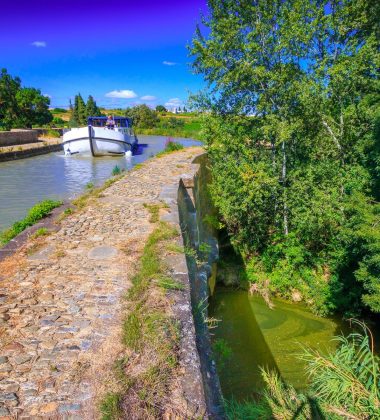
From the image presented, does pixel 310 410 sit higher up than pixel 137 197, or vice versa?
pixel 137 197

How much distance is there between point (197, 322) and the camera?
11.7ft

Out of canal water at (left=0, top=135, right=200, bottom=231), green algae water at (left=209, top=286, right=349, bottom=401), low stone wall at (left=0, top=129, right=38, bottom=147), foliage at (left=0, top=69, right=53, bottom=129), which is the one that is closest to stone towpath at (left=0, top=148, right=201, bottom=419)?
green algae water at (left=209, top=286, right=349, bottom=401)

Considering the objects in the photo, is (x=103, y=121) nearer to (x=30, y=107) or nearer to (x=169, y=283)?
(x=30, y=107)

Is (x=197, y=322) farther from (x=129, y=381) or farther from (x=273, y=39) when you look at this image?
(x=273, y=39)

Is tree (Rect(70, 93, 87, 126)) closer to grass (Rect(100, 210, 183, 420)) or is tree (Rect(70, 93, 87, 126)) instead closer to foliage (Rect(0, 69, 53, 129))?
foliage (Rect(0, 69, 53, 129))

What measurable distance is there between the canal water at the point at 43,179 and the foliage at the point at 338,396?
26.7 ft

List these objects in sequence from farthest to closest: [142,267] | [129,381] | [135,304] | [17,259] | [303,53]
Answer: [303,53]
[17,259]
[142,267]
[135,304]
[129,381]

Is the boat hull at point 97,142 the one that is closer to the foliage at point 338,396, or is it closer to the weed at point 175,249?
the weed at point 175,249

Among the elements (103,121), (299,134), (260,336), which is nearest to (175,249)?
(260,336)

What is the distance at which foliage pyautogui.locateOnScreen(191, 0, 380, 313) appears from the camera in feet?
25.1

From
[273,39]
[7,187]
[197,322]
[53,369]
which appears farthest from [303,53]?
[7,187]

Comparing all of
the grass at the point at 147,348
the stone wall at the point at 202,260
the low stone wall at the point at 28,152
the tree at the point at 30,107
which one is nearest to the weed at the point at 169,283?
the grass at the point at 147,348

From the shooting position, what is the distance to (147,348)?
2633mm

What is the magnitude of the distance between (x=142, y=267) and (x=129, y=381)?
5.61 feet
